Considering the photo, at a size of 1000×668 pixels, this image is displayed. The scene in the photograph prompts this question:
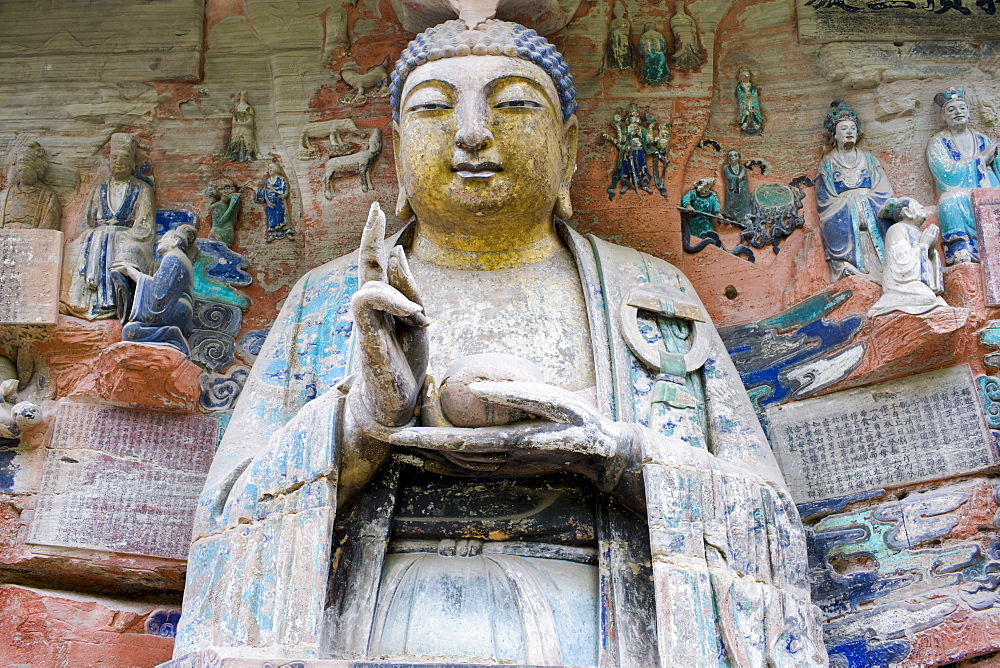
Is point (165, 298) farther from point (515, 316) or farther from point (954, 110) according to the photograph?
point (954, 110)

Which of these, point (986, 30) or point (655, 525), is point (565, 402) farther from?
point (986, 30)

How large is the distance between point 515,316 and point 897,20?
2.61m

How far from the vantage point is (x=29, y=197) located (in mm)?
6969

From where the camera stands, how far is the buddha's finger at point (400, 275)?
5047 mm

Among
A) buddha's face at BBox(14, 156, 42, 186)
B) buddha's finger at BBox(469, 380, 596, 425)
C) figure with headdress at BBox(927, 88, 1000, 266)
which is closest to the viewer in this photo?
buddha's finger at BBox(469, 380, 596, 425)

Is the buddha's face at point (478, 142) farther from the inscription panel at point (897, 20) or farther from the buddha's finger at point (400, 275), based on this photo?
the inscription panel at point (897, 20)

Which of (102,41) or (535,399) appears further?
(102,41)

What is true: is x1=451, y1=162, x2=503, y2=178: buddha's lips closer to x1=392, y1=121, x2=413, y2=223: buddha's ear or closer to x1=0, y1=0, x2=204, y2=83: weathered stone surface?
x1=392, y1=121, x2=413, y2=223: buddha's ear

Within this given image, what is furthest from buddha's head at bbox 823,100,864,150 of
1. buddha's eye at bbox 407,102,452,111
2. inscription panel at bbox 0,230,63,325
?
inscription panel at bbox 0,230,63,325

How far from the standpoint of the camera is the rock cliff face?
244 inches

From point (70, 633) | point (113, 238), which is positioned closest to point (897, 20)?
point (113, 238)

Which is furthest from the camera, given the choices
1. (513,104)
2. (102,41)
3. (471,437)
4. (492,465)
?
(102,41)

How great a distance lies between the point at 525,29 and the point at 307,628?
9.31 ft

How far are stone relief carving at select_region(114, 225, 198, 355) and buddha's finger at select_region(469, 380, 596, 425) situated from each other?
1997mm
